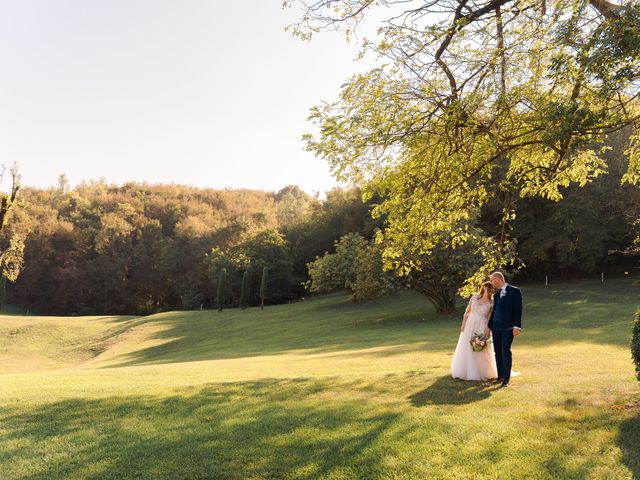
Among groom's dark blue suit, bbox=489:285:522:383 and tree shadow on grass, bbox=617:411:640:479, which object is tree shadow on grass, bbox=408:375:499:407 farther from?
tree shadow on grass, bbox=617:411:640:479

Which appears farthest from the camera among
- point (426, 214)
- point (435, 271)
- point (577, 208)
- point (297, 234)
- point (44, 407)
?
point (297, 234)

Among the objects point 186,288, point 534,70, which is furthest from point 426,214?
point 186,288

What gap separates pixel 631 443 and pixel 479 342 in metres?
3.66

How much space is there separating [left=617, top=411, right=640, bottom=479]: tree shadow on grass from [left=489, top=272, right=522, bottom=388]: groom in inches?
96.0

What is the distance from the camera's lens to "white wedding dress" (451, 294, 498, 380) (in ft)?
31.4

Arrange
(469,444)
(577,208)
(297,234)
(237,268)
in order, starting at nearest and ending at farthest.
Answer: (469,444) → (577,208) → (237,268) → (297,234)

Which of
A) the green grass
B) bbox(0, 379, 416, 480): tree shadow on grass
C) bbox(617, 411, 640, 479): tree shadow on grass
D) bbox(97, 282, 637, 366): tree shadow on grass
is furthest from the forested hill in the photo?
bbox(617, 411, 640, 479): tree shadow on grass

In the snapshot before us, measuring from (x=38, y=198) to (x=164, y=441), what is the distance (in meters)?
93.0

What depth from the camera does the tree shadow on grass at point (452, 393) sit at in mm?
8062

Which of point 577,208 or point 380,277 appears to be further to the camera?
point 577,208

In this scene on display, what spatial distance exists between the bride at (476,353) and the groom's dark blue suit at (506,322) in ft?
0.70

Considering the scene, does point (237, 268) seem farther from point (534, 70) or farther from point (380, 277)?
point (534, 70)

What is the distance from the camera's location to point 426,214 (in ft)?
32.0

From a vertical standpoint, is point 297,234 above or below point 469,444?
above
